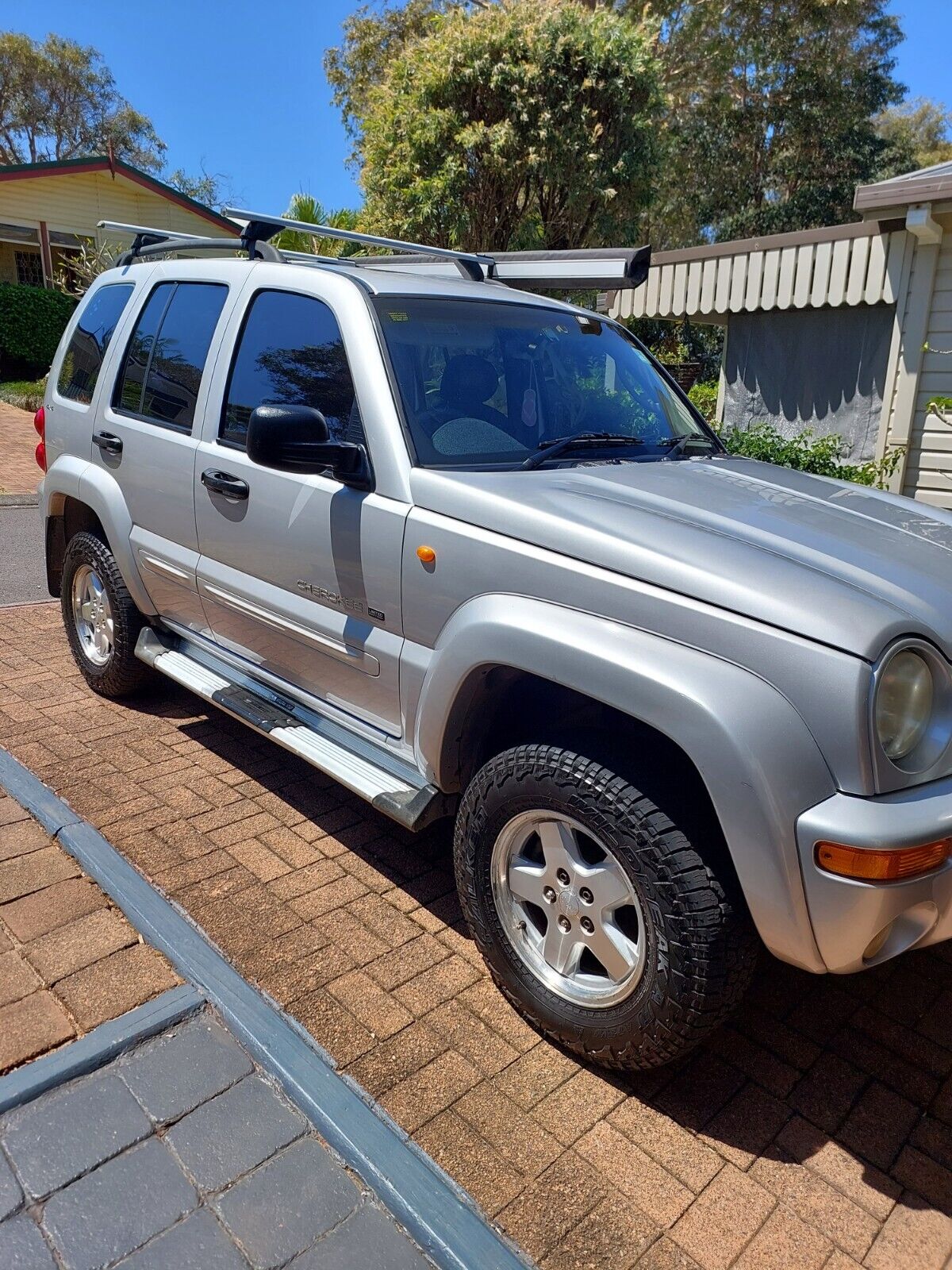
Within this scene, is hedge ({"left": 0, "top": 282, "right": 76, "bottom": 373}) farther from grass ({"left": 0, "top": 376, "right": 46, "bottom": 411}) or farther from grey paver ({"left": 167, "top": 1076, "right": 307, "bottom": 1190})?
grey paver ({"left": 167, "top": 1076, "right": 307, "bottom": 1190})

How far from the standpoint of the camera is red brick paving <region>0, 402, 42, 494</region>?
1195cm

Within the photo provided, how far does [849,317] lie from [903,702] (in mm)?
8031

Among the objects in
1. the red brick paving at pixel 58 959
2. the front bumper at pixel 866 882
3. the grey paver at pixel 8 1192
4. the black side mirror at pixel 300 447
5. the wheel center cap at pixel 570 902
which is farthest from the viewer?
the black side mirror at pixel 300 447

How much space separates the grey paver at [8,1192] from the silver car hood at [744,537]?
6.39 feet

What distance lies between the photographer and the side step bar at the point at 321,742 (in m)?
2.90

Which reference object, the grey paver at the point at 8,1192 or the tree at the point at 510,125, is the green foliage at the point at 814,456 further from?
the tree at the point at 510,125

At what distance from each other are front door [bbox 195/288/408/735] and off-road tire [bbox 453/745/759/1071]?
648 millimetres

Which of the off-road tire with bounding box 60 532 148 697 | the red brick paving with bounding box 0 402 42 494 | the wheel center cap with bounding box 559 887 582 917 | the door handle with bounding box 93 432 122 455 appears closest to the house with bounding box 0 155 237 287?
the red brick paving with bounding box 0 402 42 494

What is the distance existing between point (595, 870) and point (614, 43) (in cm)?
1651

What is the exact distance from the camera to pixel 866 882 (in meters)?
1.96

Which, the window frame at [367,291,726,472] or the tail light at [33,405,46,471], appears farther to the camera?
the tail light at [33,405,46,471]

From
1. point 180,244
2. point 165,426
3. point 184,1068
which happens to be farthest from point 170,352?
point 184,1068

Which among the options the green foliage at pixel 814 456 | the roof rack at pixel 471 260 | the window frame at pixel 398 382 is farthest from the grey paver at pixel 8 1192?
the green foliage at pixel 814 456

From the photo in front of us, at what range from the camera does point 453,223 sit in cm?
1590
